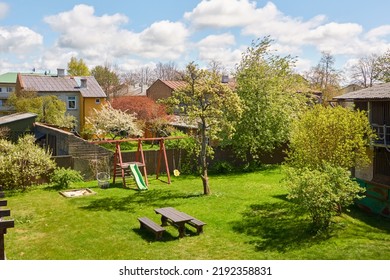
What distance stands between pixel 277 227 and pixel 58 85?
36.7 metres

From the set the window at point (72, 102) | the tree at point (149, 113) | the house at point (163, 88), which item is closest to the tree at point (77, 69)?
the house at point (163, 88)

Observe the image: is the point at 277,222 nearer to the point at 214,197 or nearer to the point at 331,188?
the point at 331,188

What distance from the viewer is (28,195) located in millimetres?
18906

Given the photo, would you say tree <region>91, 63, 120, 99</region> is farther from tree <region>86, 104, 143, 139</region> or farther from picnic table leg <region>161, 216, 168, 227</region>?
picnic table leg <region>161, 216, 168, 227</region>

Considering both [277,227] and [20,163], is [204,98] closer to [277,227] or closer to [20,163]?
[277,227]

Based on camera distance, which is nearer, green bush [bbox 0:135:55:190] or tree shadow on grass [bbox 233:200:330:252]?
tree shadow on grass [bbox 233:200:330:252]

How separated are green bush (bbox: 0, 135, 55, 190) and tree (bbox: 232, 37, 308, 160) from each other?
1197 cm

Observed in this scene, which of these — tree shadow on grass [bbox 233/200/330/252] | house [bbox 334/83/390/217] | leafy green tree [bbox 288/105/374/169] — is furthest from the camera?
house [bbox 334/83/390/217]

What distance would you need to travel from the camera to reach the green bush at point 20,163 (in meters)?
19.4

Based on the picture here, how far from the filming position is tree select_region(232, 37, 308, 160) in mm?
25719

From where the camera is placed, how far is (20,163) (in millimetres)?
19625

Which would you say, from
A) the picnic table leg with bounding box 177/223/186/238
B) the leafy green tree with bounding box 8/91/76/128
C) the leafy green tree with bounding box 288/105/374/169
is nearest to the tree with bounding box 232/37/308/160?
the leafy green tree with bounding box 288/105/374/169

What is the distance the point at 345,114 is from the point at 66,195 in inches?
504
